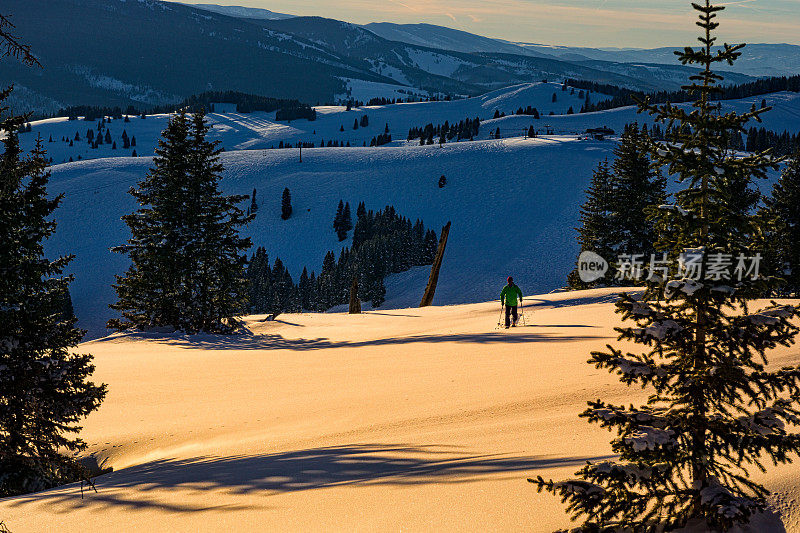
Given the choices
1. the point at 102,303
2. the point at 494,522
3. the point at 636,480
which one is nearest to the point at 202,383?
the point at 494,522

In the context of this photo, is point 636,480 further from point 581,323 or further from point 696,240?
point 581,323

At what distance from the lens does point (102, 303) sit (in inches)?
3403

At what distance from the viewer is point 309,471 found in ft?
19.7

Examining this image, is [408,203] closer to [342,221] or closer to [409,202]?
[409,202]

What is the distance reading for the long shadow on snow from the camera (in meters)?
5.40

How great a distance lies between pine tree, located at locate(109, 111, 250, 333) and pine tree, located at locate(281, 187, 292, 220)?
82.5 m

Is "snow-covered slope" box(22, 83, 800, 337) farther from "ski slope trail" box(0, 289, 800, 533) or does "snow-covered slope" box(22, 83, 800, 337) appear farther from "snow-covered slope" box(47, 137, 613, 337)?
"ski slope trail" box(0, 289, 800, 533)

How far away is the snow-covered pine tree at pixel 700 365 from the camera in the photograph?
12.0 feet

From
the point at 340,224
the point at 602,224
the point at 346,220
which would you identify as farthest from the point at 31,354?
the point at 346,220

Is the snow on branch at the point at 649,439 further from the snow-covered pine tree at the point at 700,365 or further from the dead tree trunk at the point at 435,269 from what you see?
the dead tree trunk at the point at 435,269

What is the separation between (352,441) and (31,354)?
6.36m

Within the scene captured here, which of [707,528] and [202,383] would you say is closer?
[707,528]

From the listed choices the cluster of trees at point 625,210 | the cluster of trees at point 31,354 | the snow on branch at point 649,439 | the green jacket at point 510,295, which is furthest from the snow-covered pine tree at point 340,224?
the snow on branch at point 649,439

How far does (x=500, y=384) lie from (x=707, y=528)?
230 inches
